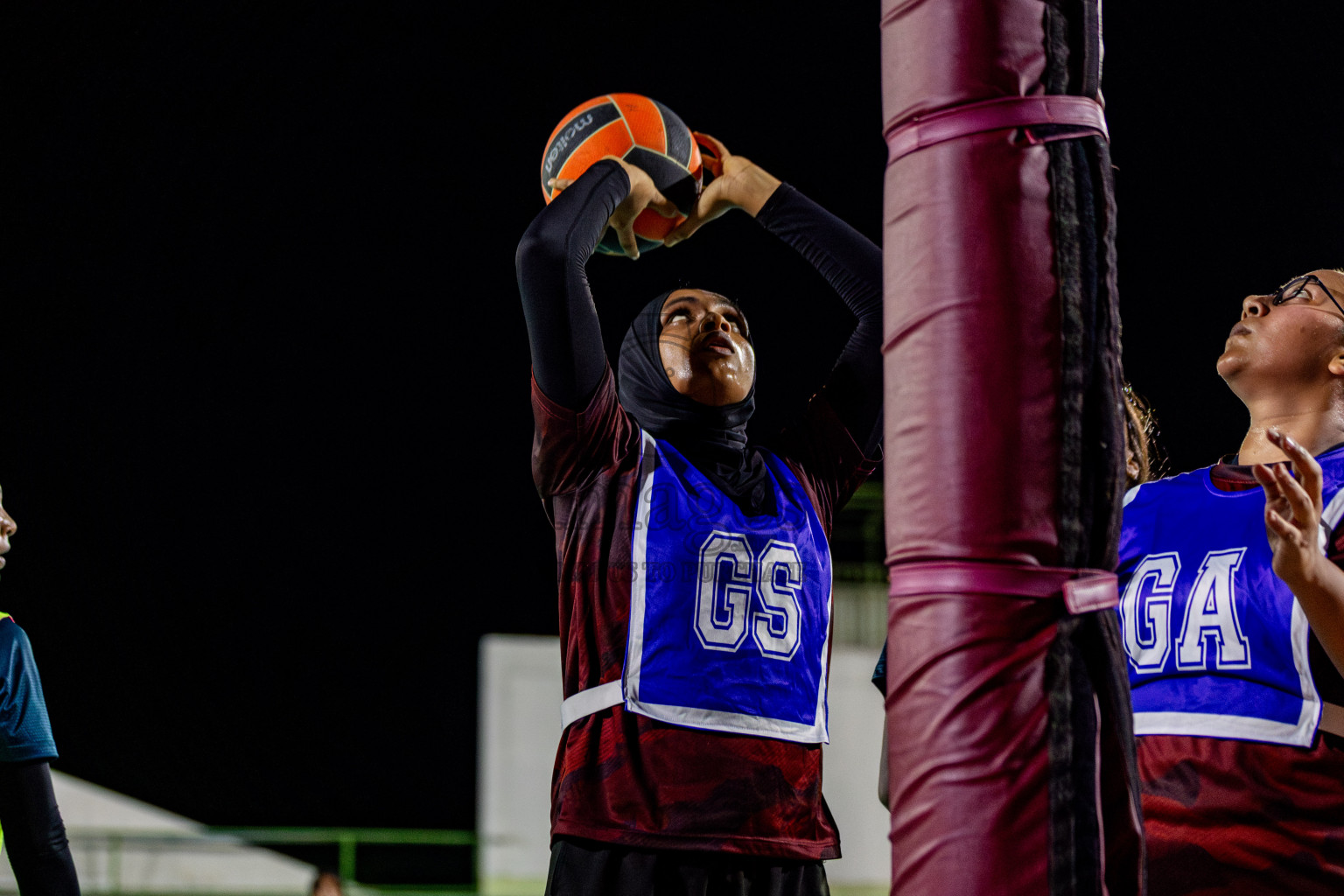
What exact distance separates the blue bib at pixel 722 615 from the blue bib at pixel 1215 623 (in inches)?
26.6

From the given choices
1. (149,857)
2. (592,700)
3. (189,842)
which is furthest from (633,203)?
(149,857)

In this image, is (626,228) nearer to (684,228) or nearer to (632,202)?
(632,202)

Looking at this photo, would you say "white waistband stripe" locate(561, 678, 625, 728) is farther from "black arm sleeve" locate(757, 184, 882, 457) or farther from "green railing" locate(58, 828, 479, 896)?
"green railing" locate(58, 828, 479, 896)

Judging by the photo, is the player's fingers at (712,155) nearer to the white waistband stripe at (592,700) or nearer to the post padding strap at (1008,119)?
the white waistband stripe at (592,700)

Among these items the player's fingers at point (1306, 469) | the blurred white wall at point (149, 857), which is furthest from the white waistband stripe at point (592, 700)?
the blurred white wall at point (149, 857)

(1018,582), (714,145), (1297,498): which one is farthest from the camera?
(714,145)

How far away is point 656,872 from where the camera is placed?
240 cm

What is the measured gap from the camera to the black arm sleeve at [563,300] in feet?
8.52

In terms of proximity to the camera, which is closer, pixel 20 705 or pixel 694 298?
pixel 20 705

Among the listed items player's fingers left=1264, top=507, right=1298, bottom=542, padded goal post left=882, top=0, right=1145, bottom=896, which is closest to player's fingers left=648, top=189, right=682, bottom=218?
padded goal post left=882, top=0, right=1145, bottom=896

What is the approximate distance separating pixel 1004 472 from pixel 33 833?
8.10 ft

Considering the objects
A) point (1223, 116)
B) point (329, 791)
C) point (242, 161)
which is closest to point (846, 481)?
point (1223, 116)

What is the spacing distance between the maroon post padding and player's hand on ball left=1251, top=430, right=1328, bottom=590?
73cm

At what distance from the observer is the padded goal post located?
1398 mm
